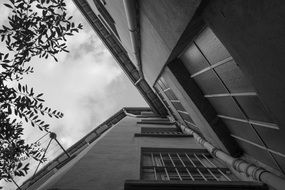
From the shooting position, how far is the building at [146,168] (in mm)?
4188

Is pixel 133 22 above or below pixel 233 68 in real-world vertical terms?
above

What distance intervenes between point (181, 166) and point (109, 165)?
2.42m

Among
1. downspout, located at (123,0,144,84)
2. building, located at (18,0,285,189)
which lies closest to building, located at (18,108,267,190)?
building, located at (18,0,285,189)

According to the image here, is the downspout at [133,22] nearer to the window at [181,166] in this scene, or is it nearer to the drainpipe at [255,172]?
the window at [181,166]

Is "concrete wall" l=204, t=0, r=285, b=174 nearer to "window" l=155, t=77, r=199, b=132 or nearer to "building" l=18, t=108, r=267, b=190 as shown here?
"building" l=18, t=108, r=267, b=190

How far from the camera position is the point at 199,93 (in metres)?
6.04

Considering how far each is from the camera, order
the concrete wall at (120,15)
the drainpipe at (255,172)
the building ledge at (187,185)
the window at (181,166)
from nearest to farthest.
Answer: the drainpipe at (255,172) < the building ledge at (187,185) < the window at (181,166) < the concrete wall at (120,15)

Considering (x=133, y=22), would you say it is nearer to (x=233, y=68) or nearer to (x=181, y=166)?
(x=233, y=68)

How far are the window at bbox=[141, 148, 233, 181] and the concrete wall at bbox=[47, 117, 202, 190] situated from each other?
357 mm

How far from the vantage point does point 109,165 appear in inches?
224

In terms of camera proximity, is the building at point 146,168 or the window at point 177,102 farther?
the window at point 177,102

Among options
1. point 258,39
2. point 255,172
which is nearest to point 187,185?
point 255,172

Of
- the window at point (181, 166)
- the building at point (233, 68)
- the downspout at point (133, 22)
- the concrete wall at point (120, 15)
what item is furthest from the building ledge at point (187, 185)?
the concrete wall at point (120, 15)

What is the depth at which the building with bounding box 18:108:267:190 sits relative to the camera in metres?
4.19
